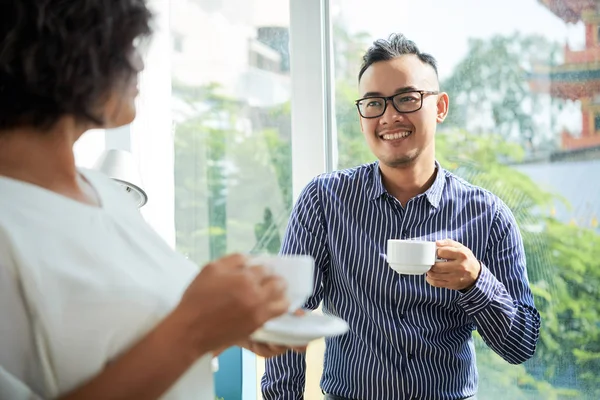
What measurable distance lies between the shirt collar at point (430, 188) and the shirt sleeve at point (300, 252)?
179 mm

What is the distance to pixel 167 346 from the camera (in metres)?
0.75

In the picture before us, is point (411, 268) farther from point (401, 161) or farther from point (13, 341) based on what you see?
point (13, 341)

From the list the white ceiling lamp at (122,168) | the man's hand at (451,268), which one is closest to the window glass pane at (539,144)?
the man's hand at (451,268)

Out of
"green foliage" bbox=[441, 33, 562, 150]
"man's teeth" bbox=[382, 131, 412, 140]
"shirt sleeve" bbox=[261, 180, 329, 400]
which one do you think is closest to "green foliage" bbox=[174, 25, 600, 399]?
"green foliage" bbox=[441, 33, 562, 150]

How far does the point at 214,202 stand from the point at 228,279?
7.60 feet

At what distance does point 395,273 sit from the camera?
6.70 feet

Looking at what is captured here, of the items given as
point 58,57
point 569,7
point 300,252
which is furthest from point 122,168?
point 569,7

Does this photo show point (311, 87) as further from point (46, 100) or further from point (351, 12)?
point (46, 100)

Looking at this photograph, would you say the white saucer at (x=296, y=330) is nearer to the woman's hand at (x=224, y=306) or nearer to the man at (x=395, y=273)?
the woman's hand at (x=224, y=306)

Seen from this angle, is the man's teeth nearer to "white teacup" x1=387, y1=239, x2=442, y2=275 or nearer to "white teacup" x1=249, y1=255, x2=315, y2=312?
"white teacup" x1=387, y1=239, x2=442, y2=275

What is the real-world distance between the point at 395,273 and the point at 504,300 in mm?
320

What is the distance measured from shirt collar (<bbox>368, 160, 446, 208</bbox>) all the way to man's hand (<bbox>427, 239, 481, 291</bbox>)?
37 cm

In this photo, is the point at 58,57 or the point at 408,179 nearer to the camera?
the point at 58,57

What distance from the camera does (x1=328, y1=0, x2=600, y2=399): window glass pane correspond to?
241 cm
